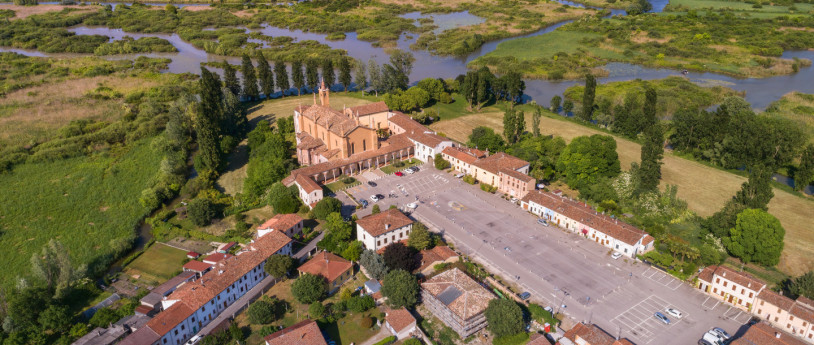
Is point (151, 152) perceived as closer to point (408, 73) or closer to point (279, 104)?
point (279, 104)

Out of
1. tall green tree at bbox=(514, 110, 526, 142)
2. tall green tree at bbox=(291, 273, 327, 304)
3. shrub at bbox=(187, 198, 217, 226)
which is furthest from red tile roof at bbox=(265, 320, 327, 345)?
tall green tree at bbox=(514, 110, 526, 142)

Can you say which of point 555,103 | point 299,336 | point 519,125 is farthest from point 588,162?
point 299,336

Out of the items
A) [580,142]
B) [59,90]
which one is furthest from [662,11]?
[59,90]

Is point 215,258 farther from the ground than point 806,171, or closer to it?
closer to it

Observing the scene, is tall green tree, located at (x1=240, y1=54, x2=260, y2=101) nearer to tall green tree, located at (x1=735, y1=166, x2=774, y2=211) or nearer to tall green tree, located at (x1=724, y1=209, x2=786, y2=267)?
tall green tree, located at (x1=735, y1=166, x2=774, y2=211)

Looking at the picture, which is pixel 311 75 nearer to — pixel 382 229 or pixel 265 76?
pixel 265 76
